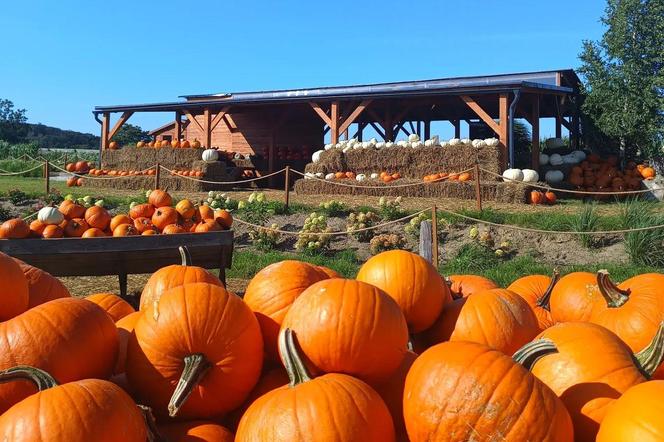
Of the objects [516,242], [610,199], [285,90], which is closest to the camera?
[516,242]

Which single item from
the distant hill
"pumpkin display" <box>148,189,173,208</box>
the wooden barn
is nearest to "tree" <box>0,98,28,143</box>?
the distant hill

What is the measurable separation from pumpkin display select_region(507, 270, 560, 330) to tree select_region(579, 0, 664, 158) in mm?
14814

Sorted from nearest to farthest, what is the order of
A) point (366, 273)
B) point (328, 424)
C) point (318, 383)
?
point (328, 424), point (318, 383), point (366, 273)

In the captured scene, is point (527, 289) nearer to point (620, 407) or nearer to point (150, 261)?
point (620, 407)

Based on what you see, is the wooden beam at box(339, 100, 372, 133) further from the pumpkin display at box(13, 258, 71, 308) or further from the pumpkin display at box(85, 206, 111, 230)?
the pumpkin display at box(13, 258, 71, 308)

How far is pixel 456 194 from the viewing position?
13.0 meters

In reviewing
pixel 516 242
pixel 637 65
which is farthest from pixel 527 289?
pixel 637 65

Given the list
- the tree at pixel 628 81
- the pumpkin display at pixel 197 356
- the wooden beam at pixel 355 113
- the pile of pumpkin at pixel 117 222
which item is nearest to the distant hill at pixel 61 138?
the wooden beam at pixel 355 113

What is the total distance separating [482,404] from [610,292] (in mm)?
1285

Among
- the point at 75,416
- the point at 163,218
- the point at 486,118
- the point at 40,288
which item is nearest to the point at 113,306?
the point at 40,288

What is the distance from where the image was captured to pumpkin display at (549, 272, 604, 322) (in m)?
2.66

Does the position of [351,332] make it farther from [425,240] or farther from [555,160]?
[555,160]

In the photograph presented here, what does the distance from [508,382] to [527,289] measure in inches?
68.6

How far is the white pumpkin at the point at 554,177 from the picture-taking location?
14.7 m
